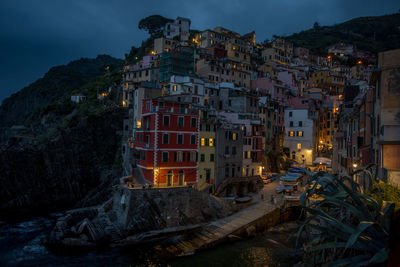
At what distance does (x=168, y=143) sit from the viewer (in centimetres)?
3919

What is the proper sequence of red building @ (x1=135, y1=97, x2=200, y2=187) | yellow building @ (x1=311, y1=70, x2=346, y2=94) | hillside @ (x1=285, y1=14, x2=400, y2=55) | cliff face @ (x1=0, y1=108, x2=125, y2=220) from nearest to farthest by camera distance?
red building @ (x1=135, y1=97, x2=200, y2=187) → cliff face @ (x1=0, y1=108, x2=125, y2=220) → yellow building @ (x1=311, y1=70, x2=346, y2=94) → hillside @ (x1=285, y1=14, x2=400, y2=55)

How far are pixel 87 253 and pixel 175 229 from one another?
33.9ft

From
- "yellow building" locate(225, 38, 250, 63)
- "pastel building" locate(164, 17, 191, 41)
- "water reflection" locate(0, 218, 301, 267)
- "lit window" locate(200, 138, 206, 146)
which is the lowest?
"water reflection" locate(0, 218, 301, 267)

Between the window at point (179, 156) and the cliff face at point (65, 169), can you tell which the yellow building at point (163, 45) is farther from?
the window at point (179, 156)

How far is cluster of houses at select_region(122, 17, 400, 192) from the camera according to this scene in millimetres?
32312

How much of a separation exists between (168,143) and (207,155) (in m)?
7.26

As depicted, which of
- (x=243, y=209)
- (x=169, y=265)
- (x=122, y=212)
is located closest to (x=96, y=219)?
(x=122, y=212)

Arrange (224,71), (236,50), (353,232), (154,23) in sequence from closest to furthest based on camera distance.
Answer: (353,232), (224,71), (236,50), (154,23)

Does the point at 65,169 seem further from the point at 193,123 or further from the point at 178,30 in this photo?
the point at 178,30

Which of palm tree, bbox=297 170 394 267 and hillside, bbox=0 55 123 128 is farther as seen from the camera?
hillside, bbox=0 55 123 128

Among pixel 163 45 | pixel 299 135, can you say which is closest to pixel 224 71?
pixel 299 135

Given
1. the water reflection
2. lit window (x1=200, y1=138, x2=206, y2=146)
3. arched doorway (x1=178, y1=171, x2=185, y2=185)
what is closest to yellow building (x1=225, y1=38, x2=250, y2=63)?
lit window (x1=200, y1=138, x2=206, y2=146)

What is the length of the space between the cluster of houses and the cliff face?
636cm

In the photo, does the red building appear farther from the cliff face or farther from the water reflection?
the cliff face
